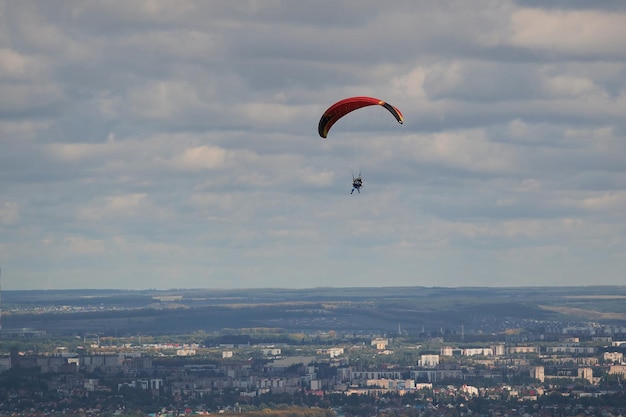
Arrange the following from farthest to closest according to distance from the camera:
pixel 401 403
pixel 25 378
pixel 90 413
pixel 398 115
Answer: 1. pixel 25 378
2. pixel 401 403
3. pixel 90 413
4. pixel 398 115

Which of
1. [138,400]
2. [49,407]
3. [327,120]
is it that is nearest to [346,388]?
[138,400]

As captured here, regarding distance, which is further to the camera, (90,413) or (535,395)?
(535,395)

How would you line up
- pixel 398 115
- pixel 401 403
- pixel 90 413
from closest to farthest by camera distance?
pixel 398 115
pixel 90 413
pixel 401 403

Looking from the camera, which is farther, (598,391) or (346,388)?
(346,388)

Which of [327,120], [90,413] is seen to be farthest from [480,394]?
[327,120]

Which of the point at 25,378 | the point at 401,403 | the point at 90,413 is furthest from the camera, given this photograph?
the point at 25,378

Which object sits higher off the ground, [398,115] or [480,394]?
[398,115]

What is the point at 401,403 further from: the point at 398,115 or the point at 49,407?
the point at 398,115

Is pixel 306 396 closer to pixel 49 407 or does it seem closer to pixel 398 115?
pixel 49 407

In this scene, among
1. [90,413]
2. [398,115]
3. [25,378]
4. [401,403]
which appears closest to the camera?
[398,115]
